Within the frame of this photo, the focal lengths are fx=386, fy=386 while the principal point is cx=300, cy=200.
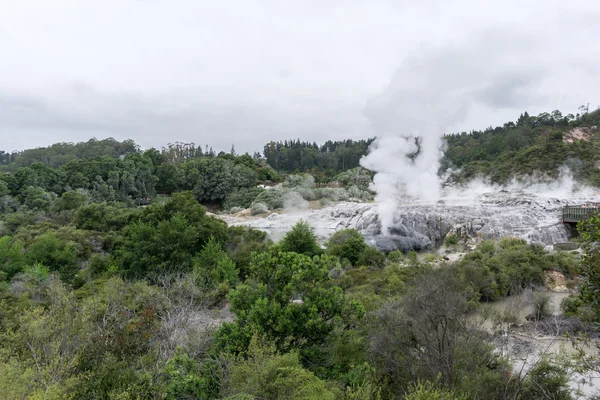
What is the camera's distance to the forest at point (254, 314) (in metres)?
6.89

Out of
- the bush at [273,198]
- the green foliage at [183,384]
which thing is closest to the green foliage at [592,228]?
the green foliage at [183,384]

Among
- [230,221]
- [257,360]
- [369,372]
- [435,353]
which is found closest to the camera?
[257,360]

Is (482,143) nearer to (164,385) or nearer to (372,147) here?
(372,147)

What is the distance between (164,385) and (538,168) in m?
45.2

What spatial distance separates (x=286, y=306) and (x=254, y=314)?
69 centimetres

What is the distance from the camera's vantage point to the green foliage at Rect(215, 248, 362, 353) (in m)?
7.85

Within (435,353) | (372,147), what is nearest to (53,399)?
(435,353)

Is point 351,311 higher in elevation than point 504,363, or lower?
higher

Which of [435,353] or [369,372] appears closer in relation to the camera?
[369,372]

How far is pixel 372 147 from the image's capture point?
2805 centimetres

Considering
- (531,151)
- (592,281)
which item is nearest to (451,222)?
(592,281)

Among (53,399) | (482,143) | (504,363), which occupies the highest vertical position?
(482,143)

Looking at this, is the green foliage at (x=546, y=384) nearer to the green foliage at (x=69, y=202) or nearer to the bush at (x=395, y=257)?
the bush at (x=395, y=257)

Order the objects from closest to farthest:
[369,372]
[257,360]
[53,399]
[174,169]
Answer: [53,399] < [257,360] < [369,372] < [174,169]
